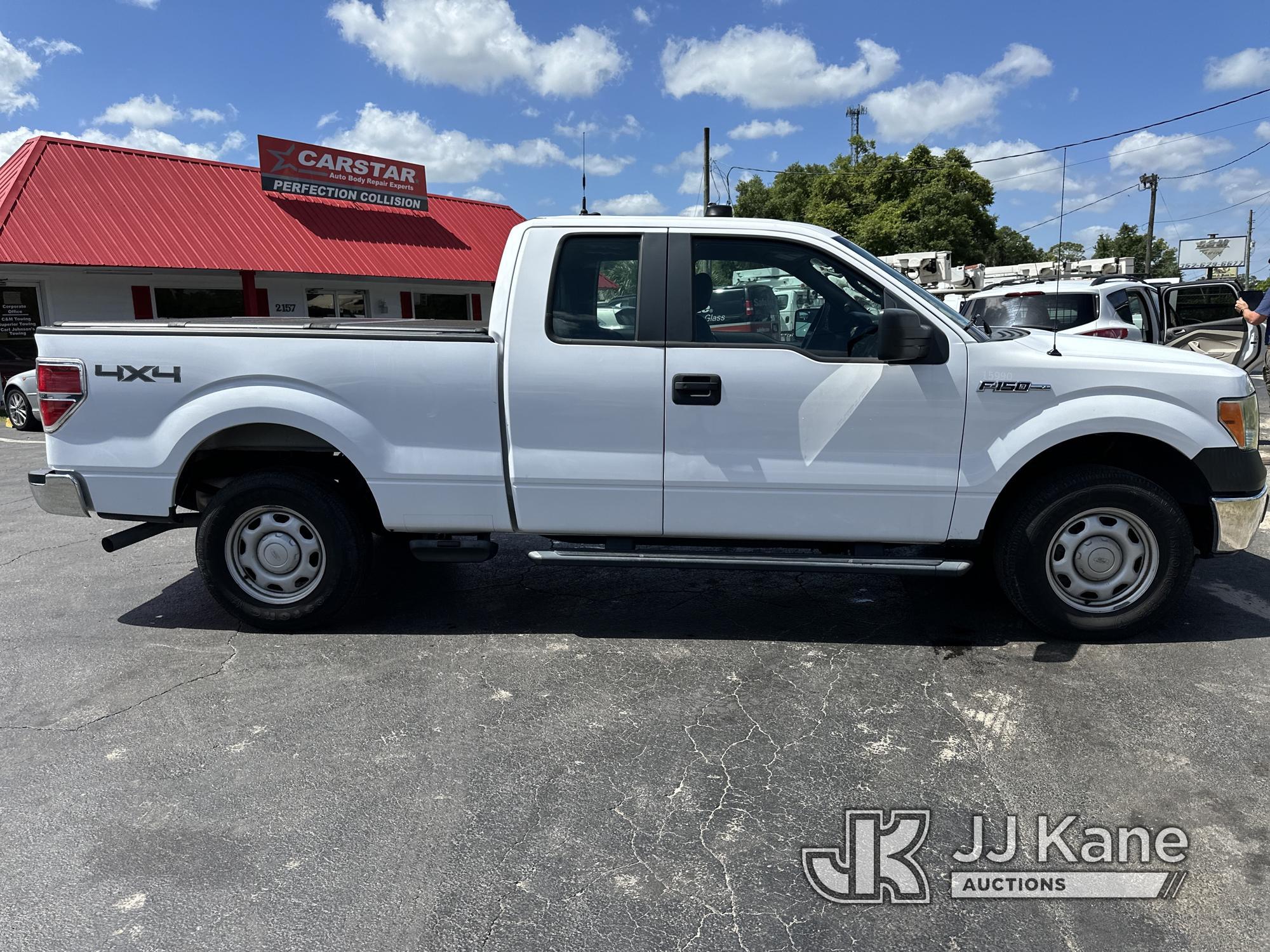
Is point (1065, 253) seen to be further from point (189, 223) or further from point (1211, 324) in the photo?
point (189, 223)

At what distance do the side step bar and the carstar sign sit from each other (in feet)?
62.7

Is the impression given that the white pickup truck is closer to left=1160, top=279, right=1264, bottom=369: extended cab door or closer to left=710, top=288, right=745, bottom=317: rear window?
left=710, top=288, right=745, bottom=317: rear window

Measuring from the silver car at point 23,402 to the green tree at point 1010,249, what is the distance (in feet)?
144

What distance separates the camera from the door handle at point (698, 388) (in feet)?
13.1

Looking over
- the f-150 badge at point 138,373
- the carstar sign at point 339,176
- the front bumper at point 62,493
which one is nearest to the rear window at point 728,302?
the f-150 badge at point 138,373

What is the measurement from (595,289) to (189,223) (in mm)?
16893

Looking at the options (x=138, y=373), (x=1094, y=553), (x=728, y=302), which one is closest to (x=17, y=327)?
(x=138, y=373)

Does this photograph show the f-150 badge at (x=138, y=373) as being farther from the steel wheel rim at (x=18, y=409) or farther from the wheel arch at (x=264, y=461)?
the steel wheel rim at (x=18, y=409)

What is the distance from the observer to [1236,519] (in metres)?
4.07

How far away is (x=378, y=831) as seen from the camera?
281 cm

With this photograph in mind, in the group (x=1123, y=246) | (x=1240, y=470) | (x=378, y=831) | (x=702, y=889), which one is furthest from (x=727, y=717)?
(x=1123, y=246)

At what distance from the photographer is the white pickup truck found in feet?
13.1

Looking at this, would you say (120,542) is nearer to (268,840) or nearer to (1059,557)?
(268,840)

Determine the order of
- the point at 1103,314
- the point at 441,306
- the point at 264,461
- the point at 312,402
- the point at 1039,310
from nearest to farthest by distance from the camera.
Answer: the point at 312,402 < the point at 264,461 < the point at 1103,314 < the point at 1039,310 < the point at 441,306
